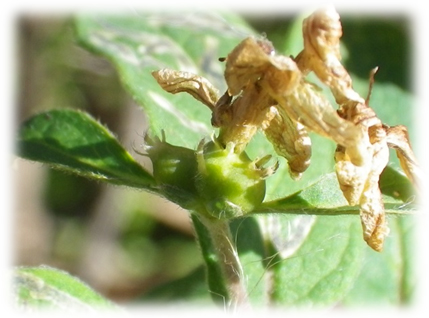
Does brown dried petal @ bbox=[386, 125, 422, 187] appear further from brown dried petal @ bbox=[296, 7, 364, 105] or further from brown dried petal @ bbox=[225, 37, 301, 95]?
brown dried petal @ bbox=[225, 37, 301, 95]

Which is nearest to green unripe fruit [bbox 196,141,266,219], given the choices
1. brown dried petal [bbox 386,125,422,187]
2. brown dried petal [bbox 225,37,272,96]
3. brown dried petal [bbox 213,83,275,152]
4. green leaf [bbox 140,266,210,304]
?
brown dried petal [bbox 213,83,275,152]

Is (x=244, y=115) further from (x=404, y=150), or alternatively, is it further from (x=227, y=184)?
(x=404, y=150)

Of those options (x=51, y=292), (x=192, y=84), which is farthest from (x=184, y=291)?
(x=192, y=84)

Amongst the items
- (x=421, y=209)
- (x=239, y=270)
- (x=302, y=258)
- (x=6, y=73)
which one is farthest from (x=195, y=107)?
(x=6, y=73)

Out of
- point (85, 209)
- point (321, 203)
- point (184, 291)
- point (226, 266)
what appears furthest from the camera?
point (85, 209)

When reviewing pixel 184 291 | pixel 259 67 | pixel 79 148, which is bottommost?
pixel 184 291

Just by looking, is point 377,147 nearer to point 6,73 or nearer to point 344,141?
point 344,141
